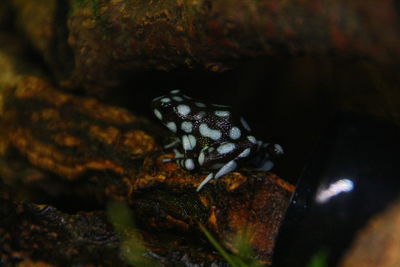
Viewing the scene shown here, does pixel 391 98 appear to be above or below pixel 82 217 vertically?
above

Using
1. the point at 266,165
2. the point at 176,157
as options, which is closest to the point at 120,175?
the point at 176,157

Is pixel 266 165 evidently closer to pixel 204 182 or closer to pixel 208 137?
pixel 208 137

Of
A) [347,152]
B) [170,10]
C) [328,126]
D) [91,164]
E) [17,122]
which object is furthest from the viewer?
[17,122]

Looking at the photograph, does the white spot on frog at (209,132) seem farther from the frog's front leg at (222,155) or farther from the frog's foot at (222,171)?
the frog's foot at (222,171)

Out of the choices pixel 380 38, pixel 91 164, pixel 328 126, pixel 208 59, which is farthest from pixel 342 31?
pixel 91 164

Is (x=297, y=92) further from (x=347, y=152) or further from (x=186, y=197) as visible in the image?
(x=186, y=197)

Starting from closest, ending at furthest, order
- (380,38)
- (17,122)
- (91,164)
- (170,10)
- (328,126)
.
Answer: (380,38), (170,10), (328,126), (91,164), (17,122)

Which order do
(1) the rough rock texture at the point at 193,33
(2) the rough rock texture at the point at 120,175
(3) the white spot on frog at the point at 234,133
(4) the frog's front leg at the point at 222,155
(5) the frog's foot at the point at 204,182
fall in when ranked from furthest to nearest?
(3) the white spot on frog at the point at 234,133, (4) the frog's front leg at the point at 222,155, (5) the frog's foot at the point at 204,182, (2) the rough rock texture at the point at 120,175, (1) the rough rock texture at the point at 193,33

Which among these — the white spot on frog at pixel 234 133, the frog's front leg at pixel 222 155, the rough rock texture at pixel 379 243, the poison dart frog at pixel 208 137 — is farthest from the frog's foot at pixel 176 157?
the rough rock texture at pixel 379 243
